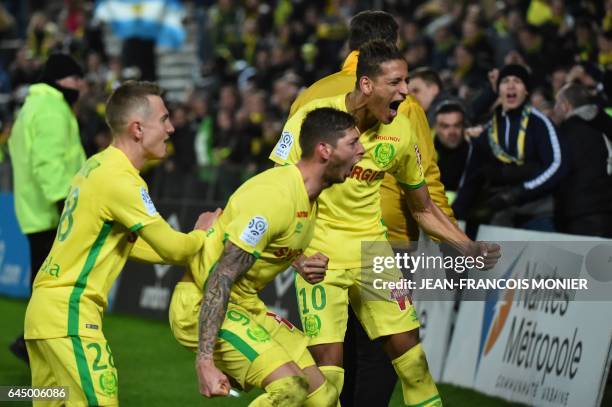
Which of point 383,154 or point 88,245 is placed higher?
point 383,154

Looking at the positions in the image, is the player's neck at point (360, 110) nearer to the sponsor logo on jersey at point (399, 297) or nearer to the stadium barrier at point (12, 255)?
the sponsor logo on jersey at point (399, 297)

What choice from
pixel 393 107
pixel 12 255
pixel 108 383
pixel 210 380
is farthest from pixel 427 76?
pixel 12 255

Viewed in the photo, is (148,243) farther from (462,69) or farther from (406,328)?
(462,69)

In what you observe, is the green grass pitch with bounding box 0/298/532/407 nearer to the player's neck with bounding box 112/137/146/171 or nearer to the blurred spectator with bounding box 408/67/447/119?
the blurred spectator with bounding box 408/67/447/119

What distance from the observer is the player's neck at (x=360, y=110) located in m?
6.65

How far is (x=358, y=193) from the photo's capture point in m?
6.78

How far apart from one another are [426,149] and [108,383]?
2.80 meters

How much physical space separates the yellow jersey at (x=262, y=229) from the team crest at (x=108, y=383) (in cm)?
65

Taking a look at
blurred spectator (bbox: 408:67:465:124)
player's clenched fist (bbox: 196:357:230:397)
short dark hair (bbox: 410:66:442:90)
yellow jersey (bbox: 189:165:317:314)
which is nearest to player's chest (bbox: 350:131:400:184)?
yellow jersey (bbox: 189:165:317:314)

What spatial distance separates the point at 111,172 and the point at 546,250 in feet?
14.9

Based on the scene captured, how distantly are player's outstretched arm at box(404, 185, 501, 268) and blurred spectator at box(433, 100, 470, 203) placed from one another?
3.47 meters

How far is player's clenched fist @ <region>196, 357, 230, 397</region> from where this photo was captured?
5285mm

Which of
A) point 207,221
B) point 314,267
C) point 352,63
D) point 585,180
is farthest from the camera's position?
point 585,180

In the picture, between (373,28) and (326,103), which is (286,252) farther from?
(373,28)
